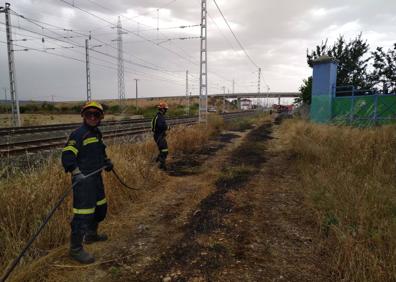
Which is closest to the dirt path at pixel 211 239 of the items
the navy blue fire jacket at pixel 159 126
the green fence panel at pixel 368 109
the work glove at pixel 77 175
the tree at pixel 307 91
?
the work glove at pixel 77 175

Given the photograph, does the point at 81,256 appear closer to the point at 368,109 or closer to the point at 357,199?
the point at 357,199

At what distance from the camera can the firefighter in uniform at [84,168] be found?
3252mm

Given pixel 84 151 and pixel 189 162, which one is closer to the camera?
pixel 84 151

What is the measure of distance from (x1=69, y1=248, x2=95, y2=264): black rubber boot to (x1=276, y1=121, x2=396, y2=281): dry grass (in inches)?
109

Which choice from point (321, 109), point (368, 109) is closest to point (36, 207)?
point (368, 109)

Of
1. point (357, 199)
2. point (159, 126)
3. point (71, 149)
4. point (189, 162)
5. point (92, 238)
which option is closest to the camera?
point (71, 149)

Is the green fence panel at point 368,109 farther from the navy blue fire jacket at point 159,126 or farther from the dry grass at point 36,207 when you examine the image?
the dry grass at point 36,207

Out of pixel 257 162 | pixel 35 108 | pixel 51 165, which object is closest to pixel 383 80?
pixel 257 162

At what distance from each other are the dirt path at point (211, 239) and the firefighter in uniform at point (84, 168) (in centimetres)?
28

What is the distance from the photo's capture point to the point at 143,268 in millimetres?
3244

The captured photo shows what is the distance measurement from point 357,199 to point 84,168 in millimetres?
3952

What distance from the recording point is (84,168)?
347 cm

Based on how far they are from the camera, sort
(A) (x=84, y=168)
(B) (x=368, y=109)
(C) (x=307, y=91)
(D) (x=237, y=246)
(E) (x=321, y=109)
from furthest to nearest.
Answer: (C) (x=307, y=91)
(E) (x=321, y=109)
(B) (x=368, y=109)
(D) (x=237, y=246)
(A) (x=84, y=168)

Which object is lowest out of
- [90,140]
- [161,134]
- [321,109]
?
[161,134]
